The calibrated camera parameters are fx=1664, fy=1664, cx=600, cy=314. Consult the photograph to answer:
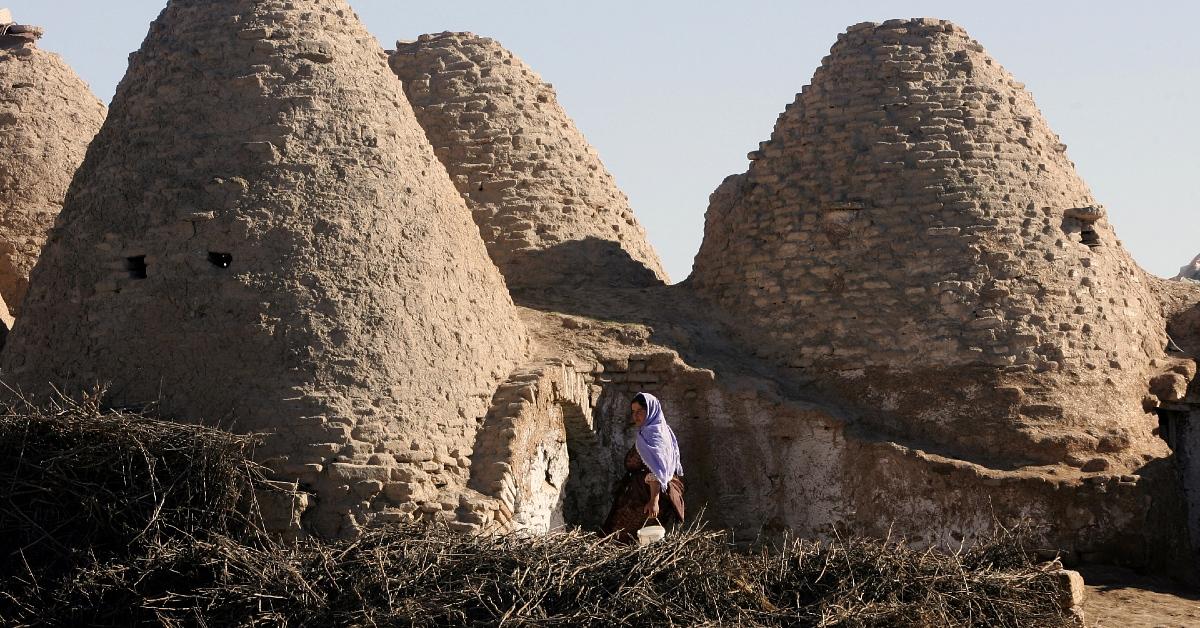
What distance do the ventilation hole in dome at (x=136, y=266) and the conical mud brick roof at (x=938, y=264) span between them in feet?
15.8

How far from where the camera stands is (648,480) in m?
10.9

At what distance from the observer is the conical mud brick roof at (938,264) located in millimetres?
12055

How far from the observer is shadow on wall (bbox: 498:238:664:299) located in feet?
44.5

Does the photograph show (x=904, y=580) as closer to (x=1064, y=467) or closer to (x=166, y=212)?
(x=1064, y=467)

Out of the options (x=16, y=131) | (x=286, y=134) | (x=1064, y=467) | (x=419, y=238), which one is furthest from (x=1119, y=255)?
(x=16, y=131)

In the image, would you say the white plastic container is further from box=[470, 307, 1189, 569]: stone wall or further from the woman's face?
the woman's face

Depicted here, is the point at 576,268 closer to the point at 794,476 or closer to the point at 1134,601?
the point at 794,476

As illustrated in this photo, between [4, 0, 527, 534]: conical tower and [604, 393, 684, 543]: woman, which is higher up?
[4, 0, 527, 534]: conical tower

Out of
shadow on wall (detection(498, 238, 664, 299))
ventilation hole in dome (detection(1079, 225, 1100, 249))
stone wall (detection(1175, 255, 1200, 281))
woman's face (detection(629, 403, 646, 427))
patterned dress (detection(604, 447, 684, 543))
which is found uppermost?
stone wall (detection(1175, 255, 1200, 281))

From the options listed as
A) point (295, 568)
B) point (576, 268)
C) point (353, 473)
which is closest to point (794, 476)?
point (576, 268)

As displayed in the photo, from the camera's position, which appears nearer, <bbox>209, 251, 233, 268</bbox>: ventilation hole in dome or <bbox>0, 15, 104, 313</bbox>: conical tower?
<bbox>209, 251, 233, 268</bbox>: ventilation hole in dome

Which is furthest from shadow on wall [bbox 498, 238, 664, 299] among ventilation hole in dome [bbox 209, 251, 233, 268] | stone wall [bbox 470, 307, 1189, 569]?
ventilation hole in dome [bbox 209, 251, 233, 268]

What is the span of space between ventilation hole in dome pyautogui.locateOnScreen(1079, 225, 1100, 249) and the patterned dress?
4101 mm

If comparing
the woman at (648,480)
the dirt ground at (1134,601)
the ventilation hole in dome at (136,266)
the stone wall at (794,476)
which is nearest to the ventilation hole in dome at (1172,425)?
the stone wall at (794,476)
